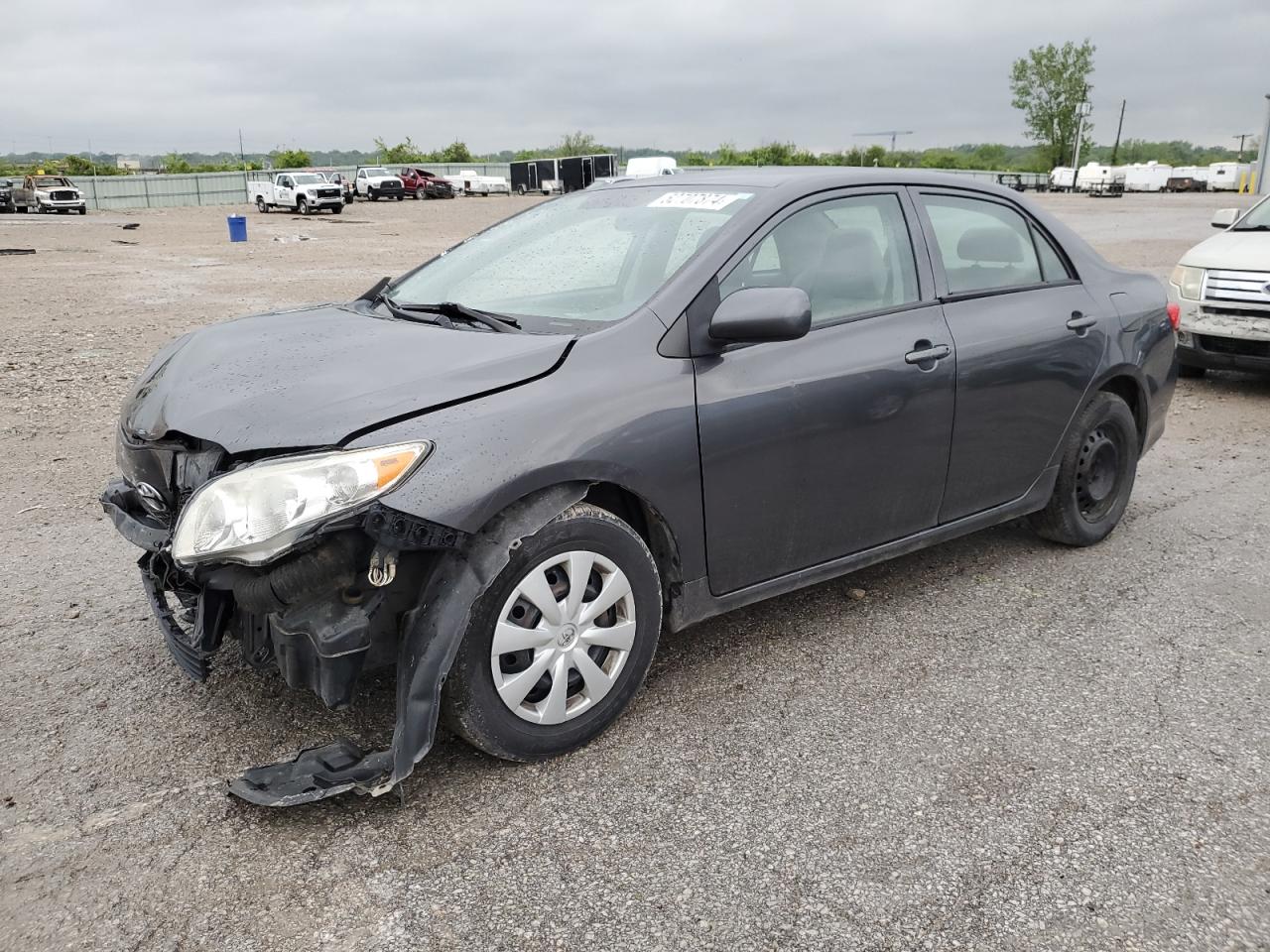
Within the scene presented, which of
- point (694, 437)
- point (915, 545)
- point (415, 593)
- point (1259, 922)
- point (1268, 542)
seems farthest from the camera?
point (1268, 542)

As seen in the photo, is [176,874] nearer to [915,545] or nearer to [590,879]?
[590,879]

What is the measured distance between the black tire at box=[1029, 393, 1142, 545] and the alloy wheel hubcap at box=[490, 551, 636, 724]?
2448 mm

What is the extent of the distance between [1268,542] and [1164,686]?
189 centimetres

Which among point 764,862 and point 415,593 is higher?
point 415,593

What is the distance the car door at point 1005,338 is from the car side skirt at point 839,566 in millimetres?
50

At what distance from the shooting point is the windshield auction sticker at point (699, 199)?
3680mm

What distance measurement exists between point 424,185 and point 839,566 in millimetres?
54984

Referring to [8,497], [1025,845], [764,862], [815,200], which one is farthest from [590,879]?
[8,497]

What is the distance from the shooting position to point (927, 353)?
151 inches

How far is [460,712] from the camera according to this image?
9.43 ft

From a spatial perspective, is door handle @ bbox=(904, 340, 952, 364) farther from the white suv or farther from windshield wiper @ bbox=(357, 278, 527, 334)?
the white suv

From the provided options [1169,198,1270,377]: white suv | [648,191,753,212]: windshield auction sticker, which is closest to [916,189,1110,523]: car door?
[648,191,753,212]: windshield auction sticker

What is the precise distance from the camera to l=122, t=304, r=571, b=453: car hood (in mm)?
2797

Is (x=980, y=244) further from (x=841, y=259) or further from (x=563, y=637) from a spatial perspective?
(x=563, y=637)
